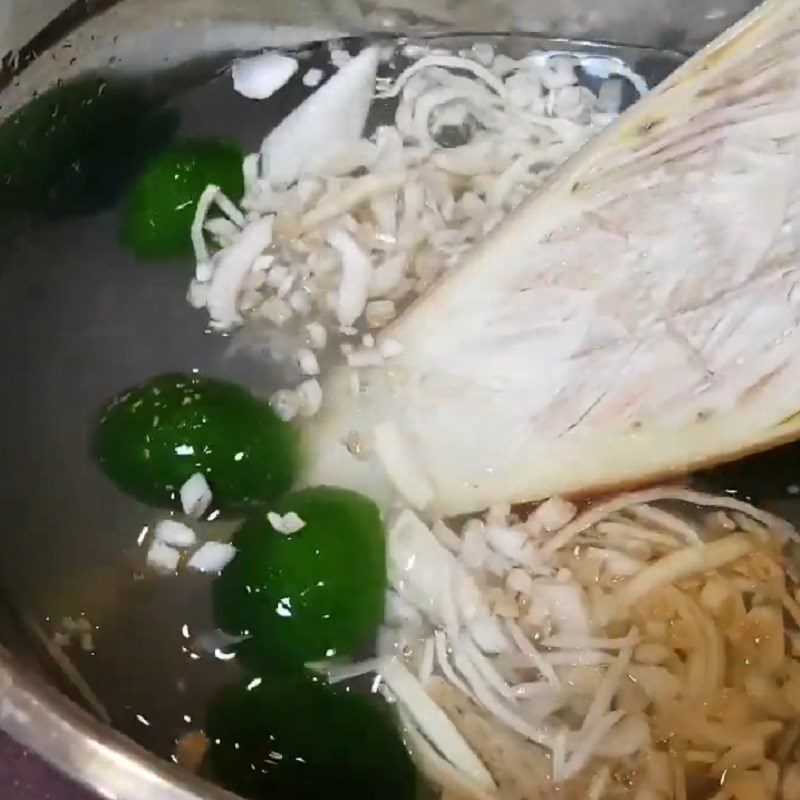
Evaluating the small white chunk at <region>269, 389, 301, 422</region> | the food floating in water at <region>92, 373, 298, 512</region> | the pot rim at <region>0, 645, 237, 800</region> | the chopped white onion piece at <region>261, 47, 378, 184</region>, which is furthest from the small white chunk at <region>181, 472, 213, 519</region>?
the chopped white onion piece at <region>261, 47, 378, 184</region>

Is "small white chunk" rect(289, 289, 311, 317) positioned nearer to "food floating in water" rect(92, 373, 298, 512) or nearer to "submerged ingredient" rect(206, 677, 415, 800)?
"food floating in water" rect(92, 373, 298, 512)

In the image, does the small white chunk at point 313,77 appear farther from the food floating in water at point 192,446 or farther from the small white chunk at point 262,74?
the food floating in water at point 192,446

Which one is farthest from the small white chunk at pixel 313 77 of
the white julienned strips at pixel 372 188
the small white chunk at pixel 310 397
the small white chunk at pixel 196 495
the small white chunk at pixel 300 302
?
the small white chunk at pixel 196 495

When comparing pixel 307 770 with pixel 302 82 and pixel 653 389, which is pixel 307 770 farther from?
pixel 302 82

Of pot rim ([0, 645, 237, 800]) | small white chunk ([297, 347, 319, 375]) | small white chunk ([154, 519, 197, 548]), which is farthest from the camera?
small white chunk ([297, 347, 319, 375])

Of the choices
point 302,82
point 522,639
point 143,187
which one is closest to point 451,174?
point 302,82
